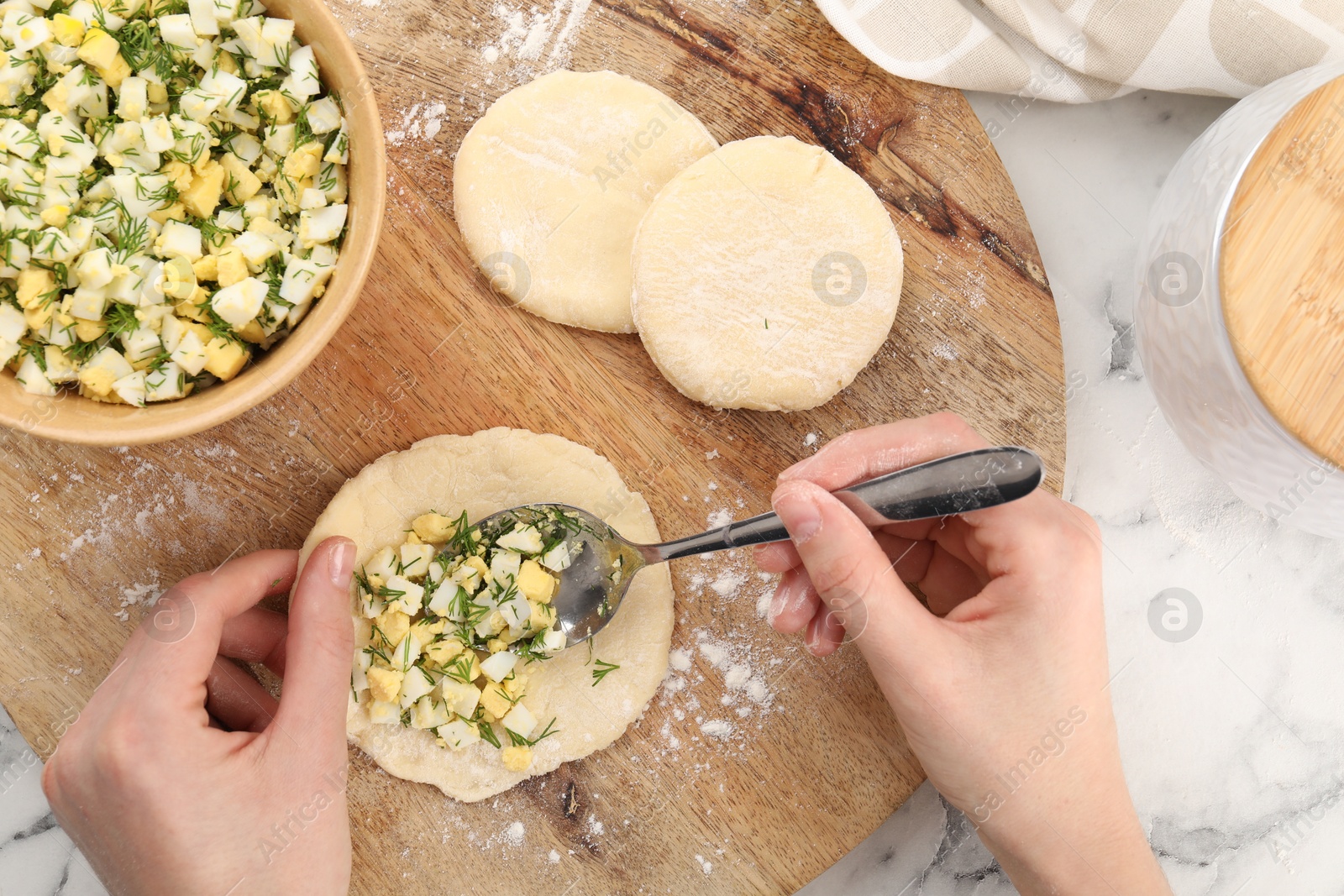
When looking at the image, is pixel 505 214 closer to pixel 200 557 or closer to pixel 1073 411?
pixel 200 557

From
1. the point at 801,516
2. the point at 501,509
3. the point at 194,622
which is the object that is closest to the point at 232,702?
the point at 194,622

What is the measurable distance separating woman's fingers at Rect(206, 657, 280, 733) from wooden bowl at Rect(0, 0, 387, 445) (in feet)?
1.69

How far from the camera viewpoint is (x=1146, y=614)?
7.24ft

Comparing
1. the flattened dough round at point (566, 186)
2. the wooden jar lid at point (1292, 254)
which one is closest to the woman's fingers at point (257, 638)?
the flattened dough round at point (566, 186)

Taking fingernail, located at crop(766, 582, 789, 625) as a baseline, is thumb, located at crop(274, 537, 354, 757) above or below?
below

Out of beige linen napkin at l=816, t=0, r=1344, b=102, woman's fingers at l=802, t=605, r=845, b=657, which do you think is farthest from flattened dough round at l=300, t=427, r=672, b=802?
beige linen napkin at l=816, t=0, r=1344, b=102

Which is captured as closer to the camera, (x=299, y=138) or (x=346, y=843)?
(x=299, y=138)

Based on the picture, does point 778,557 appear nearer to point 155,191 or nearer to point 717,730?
point 717,730

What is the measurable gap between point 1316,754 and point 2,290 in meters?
3.02

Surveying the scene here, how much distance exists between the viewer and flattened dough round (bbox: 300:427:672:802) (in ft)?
5.91

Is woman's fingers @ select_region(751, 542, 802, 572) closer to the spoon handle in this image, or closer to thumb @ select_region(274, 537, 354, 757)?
the spoon handle

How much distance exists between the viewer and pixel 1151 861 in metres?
1.79

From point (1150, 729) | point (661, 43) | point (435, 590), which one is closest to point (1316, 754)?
point (1150, 729)

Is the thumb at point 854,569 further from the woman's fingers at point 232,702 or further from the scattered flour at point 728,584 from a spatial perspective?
the woman's fingers at point 232,702
